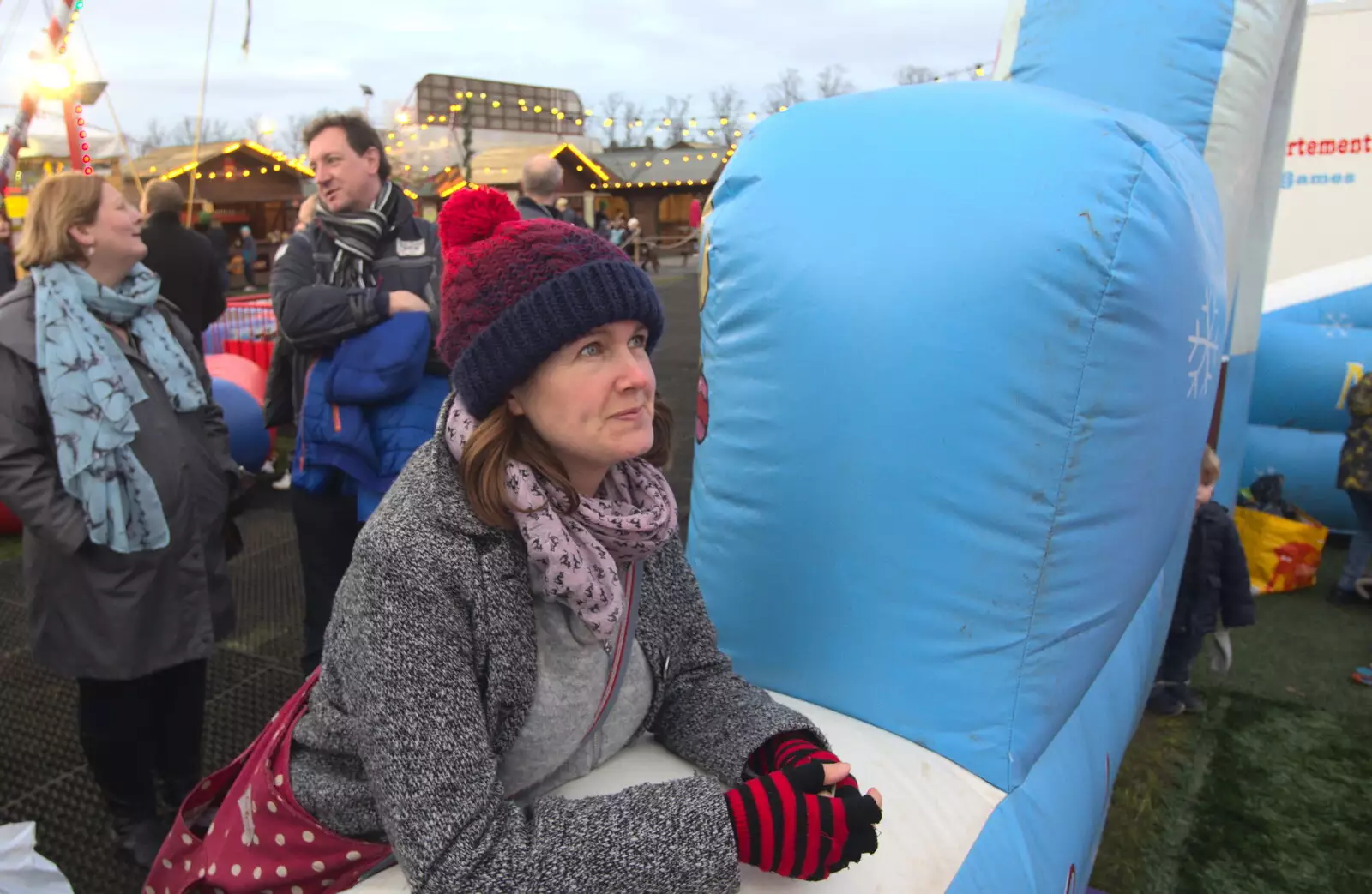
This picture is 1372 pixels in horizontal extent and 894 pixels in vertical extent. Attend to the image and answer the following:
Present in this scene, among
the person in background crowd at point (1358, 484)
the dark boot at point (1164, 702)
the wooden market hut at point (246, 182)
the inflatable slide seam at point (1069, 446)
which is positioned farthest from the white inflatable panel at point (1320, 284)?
the wooden market hut at point (246, 182)

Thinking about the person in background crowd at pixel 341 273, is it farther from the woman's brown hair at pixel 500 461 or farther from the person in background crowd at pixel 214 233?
the person in background crowd at pixel 214 233

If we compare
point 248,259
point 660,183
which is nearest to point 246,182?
point 248,259

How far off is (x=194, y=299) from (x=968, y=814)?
16.0 ft

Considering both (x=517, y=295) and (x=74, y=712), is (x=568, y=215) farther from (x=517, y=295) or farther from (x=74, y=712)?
(x=517, y=295)

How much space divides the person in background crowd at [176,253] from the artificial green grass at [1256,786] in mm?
4801

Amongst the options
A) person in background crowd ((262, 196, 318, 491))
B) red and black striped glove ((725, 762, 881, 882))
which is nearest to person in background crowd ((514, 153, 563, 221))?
person in background crowd ((262, 196, 318, 491))

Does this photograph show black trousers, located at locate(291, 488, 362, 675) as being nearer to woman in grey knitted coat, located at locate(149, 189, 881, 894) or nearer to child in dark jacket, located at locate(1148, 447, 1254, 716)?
woman in grey knitted coat, located at locate(149, 189, 881, 894)

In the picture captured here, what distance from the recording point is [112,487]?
2166 mm

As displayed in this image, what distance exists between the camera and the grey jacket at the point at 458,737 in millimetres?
1053

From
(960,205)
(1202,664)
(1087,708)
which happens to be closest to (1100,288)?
(960,205)

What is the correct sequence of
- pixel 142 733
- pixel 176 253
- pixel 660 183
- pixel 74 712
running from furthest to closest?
pixel 660 183, pixel 176 253, pixel 74 712, pixel 142 733

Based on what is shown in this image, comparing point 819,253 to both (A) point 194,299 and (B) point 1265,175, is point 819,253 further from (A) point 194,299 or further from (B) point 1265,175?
(A) point 194,299

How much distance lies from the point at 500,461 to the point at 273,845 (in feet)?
2.08

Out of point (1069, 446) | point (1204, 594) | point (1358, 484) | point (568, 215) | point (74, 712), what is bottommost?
point (74, 712)
